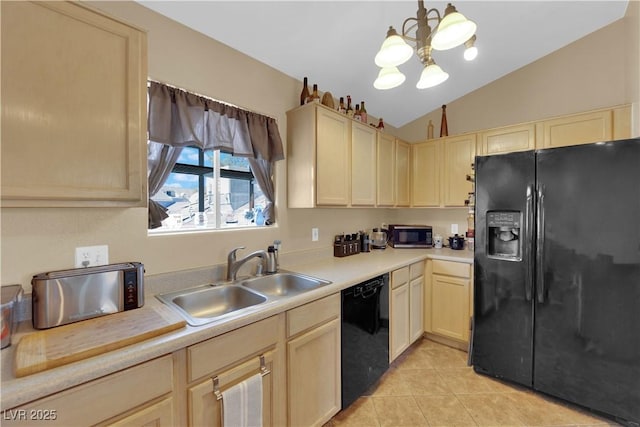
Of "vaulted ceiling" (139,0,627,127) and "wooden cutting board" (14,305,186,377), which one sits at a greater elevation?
"vaulted ceiling" (139,0,627,127)

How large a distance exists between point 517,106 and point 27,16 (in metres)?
3.64

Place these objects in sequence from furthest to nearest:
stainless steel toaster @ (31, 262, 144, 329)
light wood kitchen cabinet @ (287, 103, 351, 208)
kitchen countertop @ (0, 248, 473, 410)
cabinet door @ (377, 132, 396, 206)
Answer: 1. cabinet door @ (377, 132, 396, 206)
2. light wood kitchen cabinet @ (287, 103, 351, 208)
3. stainless steel toaster @ (31, 262, 144, 329)
4. kitchen countertop @ (0, 248, 473, 410)

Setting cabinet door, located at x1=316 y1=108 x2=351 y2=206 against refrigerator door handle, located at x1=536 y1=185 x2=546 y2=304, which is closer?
refrigerator door handle, located at x1=536 y1=185 x2=546 y2=304

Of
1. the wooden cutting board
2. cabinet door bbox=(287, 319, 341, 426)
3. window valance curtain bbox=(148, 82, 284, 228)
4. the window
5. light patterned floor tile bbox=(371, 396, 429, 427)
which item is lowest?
light patterned floor tile bbox=(371, 396, 429, 427)

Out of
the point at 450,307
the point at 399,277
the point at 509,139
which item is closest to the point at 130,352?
the point at 399,277

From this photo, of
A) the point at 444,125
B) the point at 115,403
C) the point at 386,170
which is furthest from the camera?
the point at 444,125

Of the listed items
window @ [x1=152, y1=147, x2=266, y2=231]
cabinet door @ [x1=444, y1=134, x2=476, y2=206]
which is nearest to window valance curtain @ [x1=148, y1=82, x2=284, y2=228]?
window @ [x1=152, y1=147, x2=266, y2=231]

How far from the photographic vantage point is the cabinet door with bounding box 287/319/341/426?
1417mm

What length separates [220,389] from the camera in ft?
3.68

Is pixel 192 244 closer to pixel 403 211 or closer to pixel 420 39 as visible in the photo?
pixel 420 39

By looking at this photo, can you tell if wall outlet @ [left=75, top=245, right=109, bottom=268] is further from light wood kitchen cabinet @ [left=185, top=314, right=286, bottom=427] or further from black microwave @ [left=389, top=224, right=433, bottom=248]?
black microwave @ [left=389, top=224, right=433, bottom=248]

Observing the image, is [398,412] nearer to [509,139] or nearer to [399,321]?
[399,321]

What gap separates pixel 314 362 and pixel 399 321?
1.04 metres

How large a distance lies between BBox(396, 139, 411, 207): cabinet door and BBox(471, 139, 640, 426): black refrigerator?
1.01 metres
